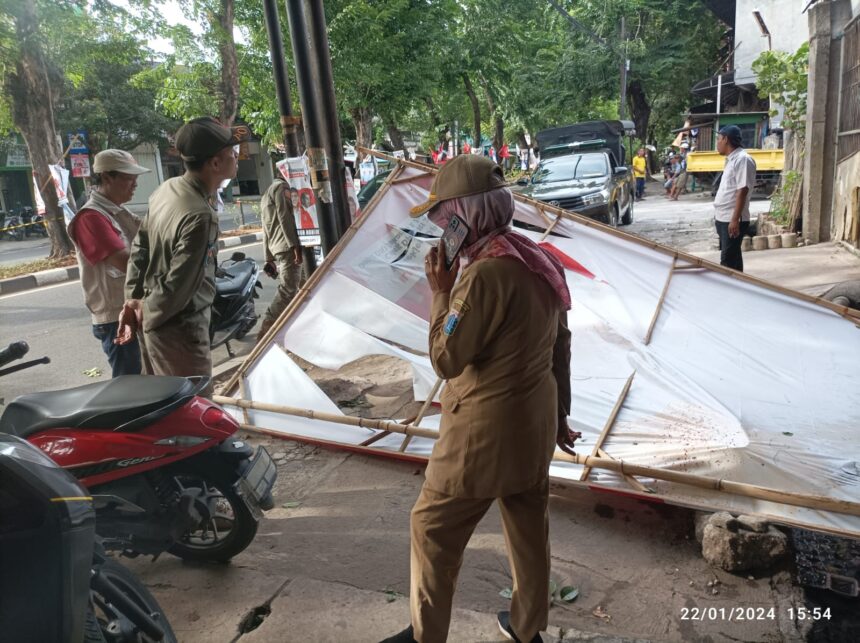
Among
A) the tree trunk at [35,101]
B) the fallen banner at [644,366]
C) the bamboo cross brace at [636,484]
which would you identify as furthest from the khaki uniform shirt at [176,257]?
the tree trunk at [35,101]

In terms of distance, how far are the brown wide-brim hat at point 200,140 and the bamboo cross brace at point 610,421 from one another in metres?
2.26

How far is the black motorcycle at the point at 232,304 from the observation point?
573cm

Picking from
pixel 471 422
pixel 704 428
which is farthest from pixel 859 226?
pixel 471 422

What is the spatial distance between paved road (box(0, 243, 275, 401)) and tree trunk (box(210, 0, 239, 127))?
495 cm

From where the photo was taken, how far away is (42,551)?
1.65 metres

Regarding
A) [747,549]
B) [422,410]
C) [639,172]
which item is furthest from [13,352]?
[639,172]

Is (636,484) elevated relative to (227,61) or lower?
lower

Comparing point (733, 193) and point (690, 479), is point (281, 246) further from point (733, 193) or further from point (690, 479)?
point (690, 479)

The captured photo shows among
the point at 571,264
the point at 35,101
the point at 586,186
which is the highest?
the point at 35,101

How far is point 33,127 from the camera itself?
12211 mm

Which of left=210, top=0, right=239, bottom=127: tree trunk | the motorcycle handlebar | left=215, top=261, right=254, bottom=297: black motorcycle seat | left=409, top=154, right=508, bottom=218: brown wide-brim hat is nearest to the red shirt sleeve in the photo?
the motorcycle handlebar

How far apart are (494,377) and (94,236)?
2.76m

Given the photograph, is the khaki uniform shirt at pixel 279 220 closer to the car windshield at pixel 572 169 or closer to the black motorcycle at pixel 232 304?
the black motorcycle at pixel 232 304

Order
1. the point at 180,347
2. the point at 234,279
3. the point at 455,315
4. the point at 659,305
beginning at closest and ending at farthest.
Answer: the point at 455,315
the point at 180,347
the point at 659,305
the point at 234,279
